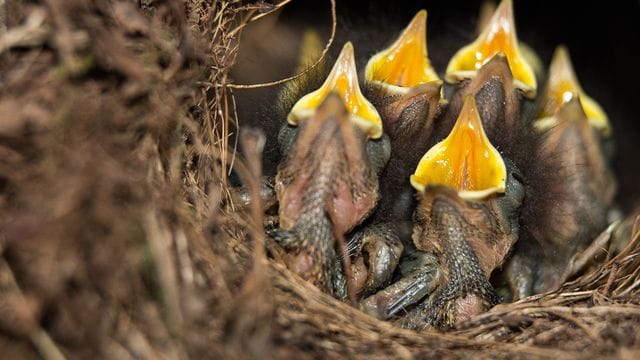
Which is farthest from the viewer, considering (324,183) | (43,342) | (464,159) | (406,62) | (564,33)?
(564,33)

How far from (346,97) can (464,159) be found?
0.23 meters

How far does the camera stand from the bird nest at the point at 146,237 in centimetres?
92

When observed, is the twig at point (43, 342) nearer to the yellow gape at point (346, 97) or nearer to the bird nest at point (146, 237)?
the bird nest at point (146, 237)

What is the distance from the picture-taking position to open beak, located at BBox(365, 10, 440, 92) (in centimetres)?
168

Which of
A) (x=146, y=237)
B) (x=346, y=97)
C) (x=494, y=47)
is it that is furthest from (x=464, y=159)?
(x=146, y=237)

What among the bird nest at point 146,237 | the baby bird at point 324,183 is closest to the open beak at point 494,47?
the baby bird at point 324,183

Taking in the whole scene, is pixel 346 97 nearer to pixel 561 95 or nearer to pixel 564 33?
pixel 561 95

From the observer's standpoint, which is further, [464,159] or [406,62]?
[406,62]

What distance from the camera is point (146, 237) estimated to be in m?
0.98

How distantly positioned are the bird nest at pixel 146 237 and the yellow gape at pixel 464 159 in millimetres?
242

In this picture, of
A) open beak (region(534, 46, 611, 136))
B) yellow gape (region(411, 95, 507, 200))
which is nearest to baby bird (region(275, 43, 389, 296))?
yellow gape (region(411, 95, 507, 200))

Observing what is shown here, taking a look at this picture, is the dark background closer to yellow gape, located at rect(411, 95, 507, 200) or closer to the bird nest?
yellow gape, located at rect(411, 95, 507, 200)

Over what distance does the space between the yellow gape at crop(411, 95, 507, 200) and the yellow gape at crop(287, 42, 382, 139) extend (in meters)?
0.11

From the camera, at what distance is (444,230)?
4.71 ft
